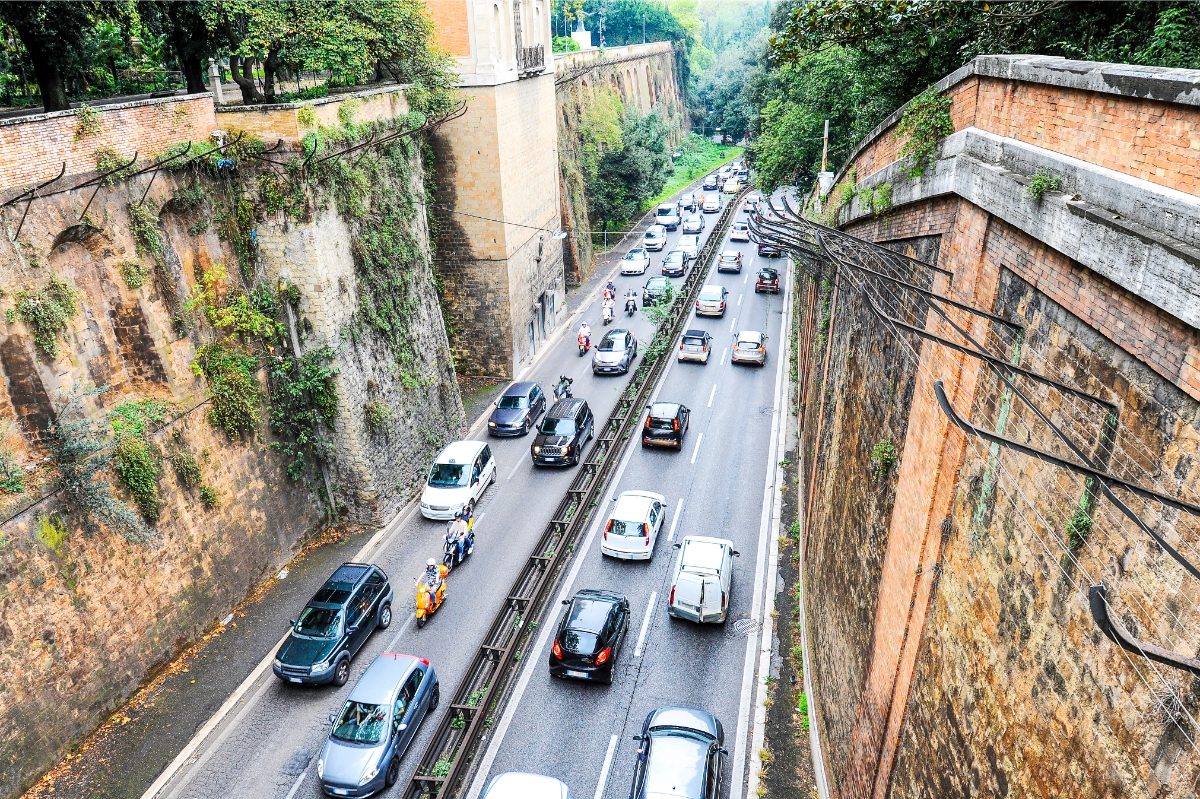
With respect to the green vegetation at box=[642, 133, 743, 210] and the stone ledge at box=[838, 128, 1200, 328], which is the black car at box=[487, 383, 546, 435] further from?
the green vegetation at box=[642, 133, 743, 210]

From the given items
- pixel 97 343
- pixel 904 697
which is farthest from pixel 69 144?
pixel 904 697

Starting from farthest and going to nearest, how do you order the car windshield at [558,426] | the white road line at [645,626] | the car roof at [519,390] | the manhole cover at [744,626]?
the car roof at [519,390]
the car windshield at [558,426]
the manhole cover at [744,626]
the white road line at [645,626]

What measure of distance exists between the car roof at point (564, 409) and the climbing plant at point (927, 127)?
1517cm

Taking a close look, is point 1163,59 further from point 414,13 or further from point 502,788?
point 414,13

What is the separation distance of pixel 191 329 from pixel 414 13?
13.1 m

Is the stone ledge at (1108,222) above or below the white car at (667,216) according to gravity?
above

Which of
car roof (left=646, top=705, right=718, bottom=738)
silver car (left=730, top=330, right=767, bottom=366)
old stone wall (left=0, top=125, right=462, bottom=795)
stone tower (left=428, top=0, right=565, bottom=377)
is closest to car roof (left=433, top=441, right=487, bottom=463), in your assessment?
old stone wall (left=0, top=125, right=462, bottom=795)

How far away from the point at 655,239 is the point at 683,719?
40.2m

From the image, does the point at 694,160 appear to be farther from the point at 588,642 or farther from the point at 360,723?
the point at 360,723

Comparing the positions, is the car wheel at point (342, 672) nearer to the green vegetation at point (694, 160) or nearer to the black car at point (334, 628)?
the black car at point (334, 628)

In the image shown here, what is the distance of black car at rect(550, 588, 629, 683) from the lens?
15.1 metres

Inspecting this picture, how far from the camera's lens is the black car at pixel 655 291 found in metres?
37.5

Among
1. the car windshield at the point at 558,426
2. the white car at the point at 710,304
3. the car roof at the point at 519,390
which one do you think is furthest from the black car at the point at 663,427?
the white car at the point at 710,304

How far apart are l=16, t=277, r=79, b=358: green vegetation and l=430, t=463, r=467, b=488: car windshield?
9.60 meters
